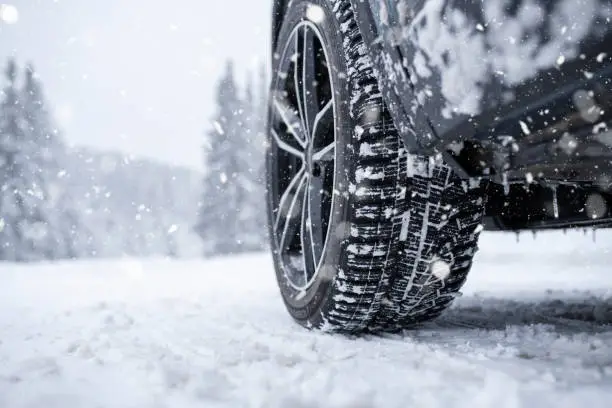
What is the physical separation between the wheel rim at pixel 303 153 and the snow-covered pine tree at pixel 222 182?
2134 cm

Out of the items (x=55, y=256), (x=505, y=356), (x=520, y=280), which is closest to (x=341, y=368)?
(x=505, y=356)

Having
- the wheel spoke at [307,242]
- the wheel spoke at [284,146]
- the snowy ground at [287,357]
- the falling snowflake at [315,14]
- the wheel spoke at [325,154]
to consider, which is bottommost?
the snowy ground at [287,357]

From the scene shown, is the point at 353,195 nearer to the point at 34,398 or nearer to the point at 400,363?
the point at 400,363

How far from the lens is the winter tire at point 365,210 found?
1.56 meters

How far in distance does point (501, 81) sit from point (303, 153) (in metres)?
1.25

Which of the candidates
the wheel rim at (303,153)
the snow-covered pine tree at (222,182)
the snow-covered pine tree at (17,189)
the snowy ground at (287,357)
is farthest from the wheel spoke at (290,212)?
the snow-covered pine tree at (17,189)

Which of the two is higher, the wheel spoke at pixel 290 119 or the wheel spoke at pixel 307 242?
the wheel spoke at pixel 290 119

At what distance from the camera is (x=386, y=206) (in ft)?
5.12

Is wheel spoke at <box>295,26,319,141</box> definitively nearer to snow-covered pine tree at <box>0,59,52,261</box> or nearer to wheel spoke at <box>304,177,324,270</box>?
wheel spoke at <box>304,177,324,270</box>

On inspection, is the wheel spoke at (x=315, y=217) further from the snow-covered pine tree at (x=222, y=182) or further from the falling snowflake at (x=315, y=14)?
the snow-covered pine tree at (x=222, y=182)

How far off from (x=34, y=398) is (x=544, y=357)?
1376 mm

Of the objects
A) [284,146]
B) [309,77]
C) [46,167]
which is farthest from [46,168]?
A: [309,77]

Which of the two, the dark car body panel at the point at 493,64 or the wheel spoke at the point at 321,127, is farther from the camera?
the wheel spoke at the point at 321,127

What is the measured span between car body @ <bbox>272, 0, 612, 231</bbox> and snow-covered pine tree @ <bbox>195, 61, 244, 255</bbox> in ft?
74.4
